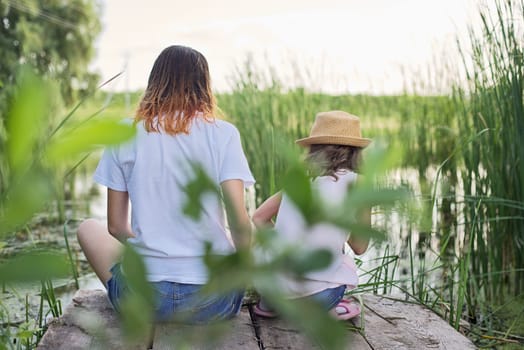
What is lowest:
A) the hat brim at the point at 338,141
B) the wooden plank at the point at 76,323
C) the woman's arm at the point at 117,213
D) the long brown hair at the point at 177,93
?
the wooden plank at the point at 76,323

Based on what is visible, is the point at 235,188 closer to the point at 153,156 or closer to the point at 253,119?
the point at 153,156

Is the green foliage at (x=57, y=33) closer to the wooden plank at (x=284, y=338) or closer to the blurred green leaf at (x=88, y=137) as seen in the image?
the wooden plank at (x=284, y=338)

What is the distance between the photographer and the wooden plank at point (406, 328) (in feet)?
5.62

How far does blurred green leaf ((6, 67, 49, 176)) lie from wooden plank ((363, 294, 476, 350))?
1.56m

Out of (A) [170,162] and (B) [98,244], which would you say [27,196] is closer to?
(A) [170,162]

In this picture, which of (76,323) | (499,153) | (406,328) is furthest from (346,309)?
(499,153)

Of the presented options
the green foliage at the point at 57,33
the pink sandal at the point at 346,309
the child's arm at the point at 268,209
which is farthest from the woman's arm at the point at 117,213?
the green foliage at the point at 57,33

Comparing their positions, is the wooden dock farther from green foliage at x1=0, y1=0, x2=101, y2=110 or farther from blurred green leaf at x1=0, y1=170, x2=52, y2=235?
green foliage at x1=0, y1=0, x2=101, y2=110

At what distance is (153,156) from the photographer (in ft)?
5.92

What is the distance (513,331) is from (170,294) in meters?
1.46

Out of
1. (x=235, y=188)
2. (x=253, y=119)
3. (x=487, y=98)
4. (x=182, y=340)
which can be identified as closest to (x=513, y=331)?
(x=487, y=98)

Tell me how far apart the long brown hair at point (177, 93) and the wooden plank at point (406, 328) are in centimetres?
67

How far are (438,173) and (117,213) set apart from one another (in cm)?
85

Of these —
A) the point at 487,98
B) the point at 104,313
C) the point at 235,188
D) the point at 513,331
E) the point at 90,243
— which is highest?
the point at 487,98
